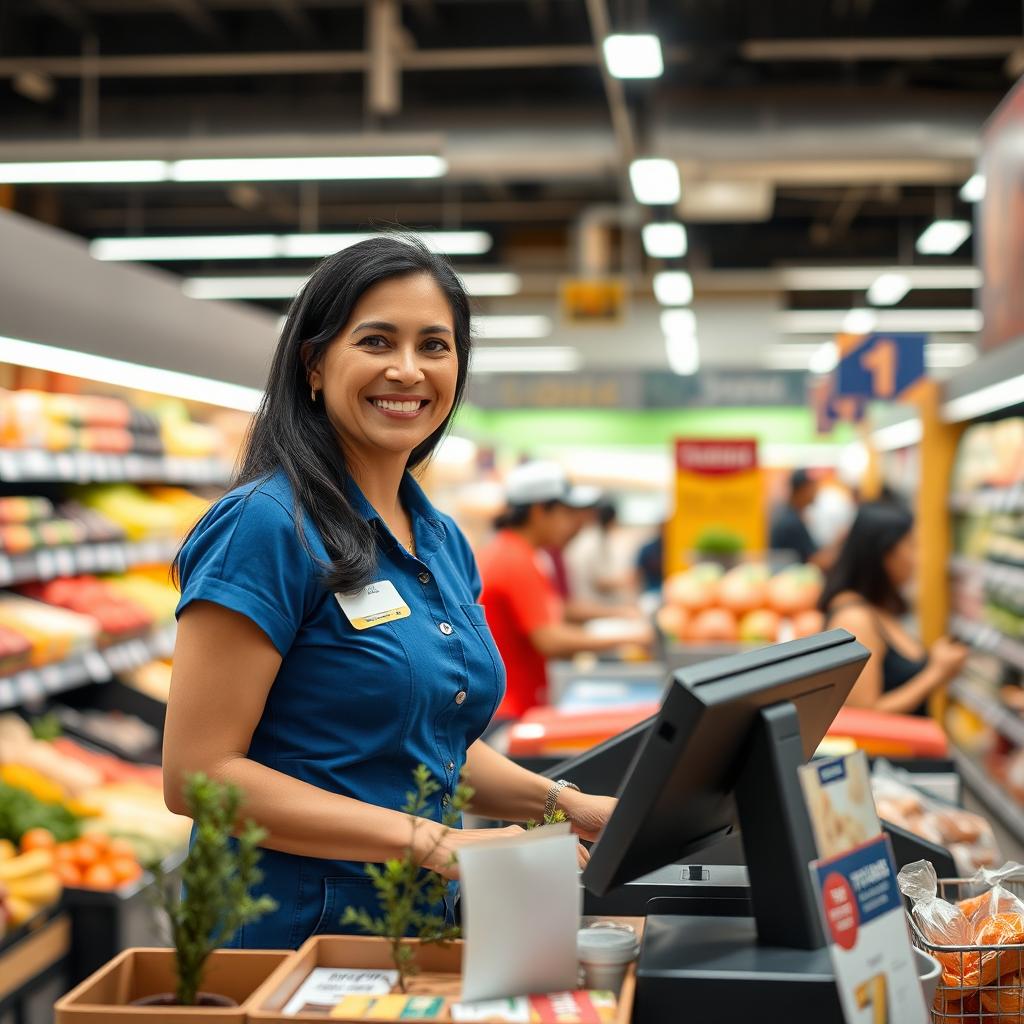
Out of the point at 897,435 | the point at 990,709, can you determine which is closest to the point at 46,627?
the point at 990,709

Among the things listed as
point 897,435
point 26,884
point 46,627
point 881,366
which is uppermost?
point 881,366

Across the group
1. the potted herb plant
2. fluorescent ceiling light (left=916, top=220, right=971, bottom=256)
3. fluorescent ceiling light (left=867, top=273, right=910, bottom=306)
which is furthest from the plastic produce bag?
fluorescent ceiling light (left=867, top=273, right=910, bottom=306)

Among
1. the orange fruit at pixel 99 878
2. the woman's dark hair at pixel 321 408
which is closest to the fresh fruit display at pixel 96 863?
the orange fruit at pixel 99 878

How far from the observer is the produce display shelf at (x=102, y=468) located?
4844 mm

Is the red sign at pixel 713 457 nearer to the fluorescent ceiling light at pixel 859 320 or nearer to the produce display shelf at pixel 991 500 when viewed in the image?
the produce display shelf at pixel 991 500

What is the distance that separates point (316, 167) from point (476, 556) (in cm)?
319

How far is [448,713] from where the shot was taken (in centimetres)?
181

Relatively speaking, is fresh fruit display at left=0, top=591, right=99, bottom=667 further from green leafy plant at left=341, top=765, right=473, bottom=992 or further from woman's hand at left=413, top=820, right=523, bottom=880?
green leafy plant at left=341, top=765, right=473, bottom=992

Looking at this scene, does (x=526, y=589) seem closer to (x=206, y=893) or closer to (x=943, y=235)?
(x=206, y=893)

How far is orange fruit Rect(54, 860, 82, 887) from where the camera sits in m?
3.91

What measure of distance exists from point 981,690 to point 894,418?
3064 millimetres

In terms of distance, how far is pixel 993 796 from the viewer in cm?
681

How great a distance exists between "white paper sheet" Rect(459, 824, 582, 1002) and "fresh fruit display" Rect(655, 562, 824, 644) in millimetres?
4565

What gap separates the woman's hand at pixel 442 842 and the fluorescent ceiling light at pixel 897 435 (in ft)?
25.0
